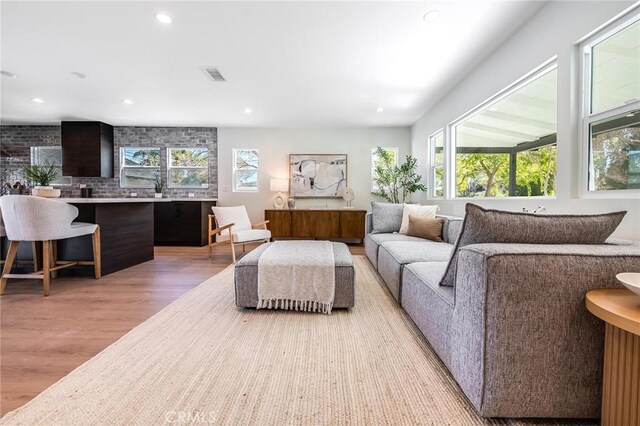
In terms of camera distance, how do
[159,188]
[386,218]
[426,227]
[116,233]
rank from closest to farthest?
[426,227], [116,233], [386,218], [159,188]

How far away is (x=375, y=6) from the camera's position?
2188mm

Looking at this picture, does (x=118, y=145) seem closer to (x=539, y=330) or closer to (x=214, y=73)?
(x=214, y=73)

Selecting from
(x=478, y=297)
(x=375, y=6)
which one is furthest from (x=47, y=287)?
(x=375, y=6)

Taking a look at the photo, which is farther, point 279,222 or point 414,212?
point 279,222

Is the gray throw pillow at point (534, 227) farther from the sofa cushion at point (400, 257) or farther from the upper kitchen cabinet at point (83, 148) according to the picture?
the upper kitchen cabinet at point (83, 148)

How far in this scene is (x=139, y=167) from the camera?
5.96m

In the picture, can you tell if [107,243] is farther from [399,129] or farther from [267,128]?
[399,129]

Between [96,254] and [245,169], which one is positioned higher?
[245,169]

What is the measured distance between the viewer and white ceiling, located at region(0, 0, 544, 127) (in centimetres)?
Result: 227

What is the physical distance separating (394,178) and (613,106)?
147 inches

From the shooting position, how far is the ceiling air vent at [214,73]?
3.31 meters

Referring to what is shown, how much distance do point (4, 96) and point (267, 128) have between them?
4.05 metres

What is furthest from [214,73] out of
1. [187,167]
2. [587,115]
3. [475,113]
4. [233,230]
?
[587,115]

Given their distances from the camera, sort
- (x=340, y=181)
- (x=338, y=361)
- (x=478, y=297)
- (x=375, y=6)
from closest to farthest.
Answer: (x=478, y=297) < (x=338, y=361) < (x=375, y=6) < (x=340, y=181)
